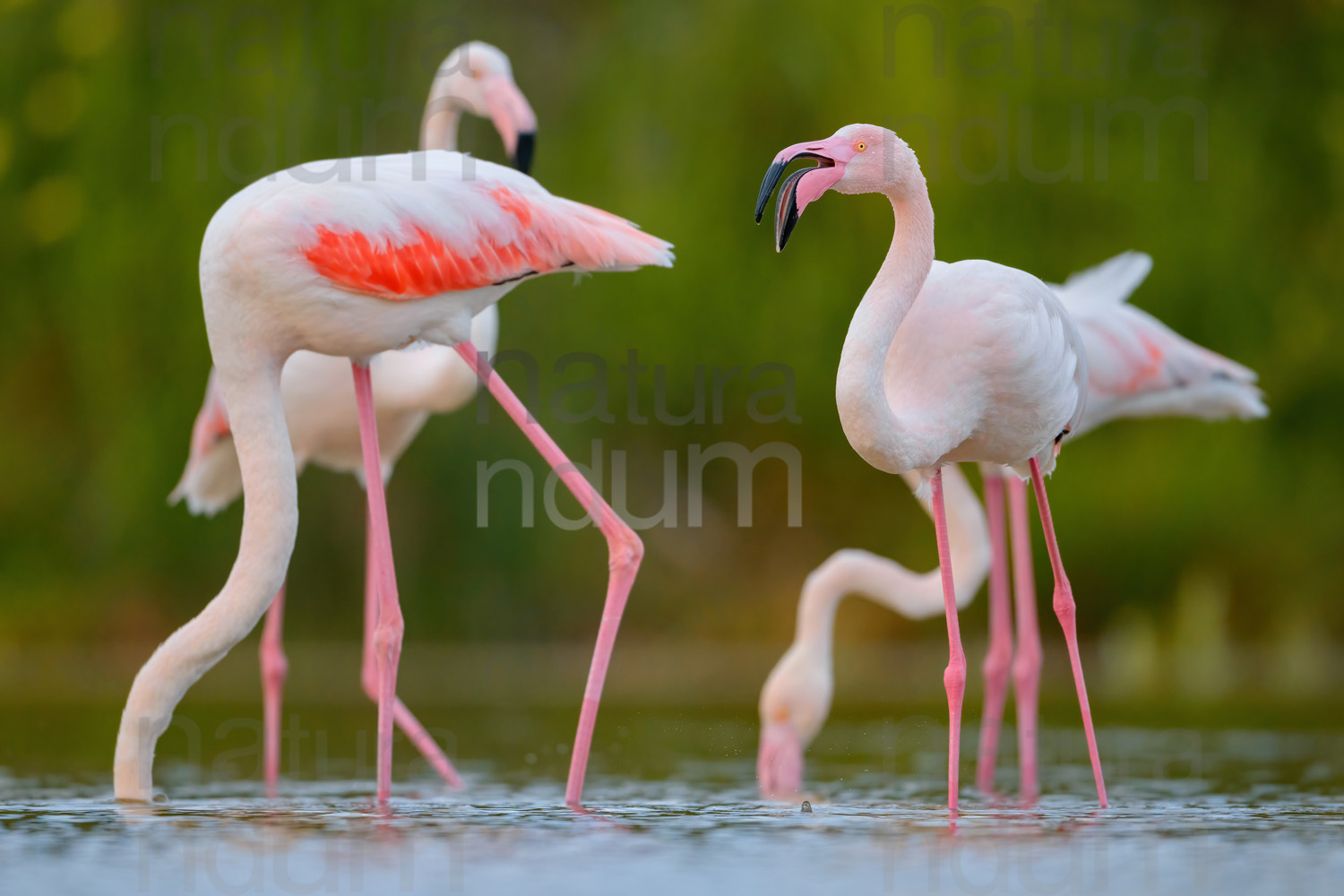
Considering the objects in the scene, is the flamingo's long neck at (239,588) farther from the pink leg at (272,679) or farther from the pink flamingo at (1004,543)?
the pink flamingo at (1004,543)

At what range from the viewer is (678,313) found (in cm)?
1270

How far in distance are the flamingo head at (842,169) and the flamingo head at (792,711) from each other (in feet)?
9.80

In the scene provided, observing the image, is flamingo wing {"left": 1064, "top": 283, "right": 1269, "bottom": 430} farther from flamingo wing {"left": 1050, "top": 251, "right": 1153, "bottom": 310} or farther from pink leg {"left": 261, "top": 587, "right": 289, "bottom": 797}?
pink leg {"left": 261, "top": 587, "right": 289, "bottom": 797}

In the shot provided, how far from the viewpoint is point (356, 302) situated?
18.8 ft

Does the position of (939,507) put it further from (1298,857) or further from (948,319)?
(1298,857)

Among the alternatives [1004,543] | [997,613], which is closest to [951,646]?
[1004,543]

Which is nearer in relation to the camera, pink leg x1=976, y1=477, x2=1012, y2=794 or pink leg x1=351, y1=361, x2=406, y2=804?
pink leg x1=351, y1=361, x2=406, y2=804

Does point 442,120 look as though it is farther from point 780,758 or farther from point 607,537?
point 780,758

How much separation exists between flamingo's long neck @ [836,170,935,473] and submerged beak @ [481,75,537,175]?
7.35 feet

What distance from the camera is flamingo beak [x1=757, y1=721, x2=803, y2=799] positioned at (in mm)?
7426

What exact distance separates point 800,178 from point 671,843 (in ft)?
6.09

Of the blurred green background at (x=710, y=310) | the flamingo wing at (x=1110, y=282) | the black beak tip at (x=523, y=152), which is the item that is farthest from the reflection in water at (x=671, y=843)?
the blurred green background at (x=710, y=310)

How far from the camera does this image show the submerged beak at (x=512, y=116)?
24.1 feet

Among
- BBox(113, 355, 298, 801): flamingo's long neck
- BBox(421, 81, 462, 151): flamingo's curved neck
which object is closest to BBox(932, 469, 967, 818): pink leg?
BBox(113, 355, 298, 801): flamingo's long neck
